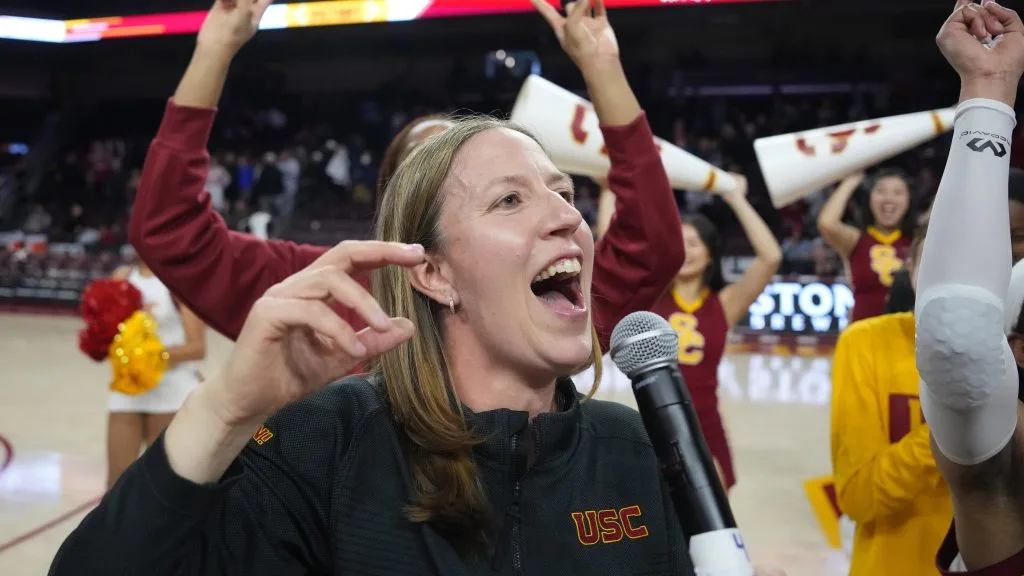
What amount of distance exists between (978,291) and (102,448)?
575 cm

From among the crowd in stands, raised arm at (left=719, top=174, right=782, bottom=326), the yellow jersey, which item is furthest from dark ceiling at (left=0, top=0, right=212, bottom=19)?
the yellow jersey

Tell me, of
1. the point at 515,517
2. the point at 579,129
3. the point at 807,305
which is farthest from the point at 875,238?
the point at 807,305

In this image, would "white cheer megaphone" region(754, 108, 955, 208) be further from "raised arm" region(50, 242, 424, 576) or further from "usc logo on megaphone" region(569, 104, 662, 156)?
"raised arm" region(50, 242, 424, 576)

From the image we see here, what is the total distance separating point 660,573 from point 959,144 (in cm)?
67

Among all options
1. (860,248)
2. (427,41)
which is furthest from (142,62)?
(860,248)

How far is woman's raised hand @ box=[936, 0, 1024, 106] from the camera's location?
128cm

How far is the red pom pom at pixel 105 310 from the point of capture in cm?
390

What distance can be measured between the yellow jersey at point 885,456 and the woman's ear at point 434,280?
120 centimetres

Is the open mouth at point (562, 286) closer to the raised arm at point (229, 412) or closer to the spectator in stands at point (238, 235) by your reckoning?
the raised arm at point (229, 412)

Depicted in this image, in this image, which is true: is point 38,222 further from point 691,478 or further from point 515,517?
point 691,478

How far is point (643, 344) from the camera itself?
1080 mm

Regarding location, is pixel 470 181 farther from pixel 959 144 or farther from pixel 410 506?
pixel 959 144

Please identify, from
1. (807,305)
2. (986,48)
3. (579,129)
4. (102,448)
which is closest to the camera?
(986,48)

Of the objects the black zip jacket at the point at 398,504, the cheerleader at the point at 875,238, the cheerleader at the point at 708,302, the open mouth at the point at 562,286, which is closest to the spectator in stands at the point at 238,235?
the open mouth at the point at 562,286
